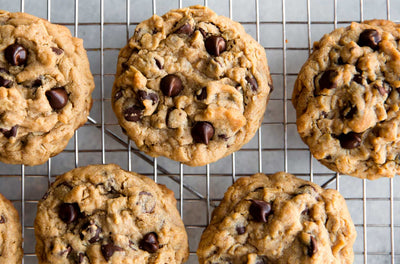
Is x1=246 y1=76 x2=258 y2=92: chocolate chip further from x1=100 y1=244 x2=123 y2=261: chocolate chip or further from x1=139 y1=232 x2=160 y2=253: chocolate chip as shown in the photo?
x1=100 y1=244 x2=123 y2=261: chocolate chip

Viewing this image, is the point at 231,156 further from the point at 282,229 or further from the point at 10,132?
the point at 10,132

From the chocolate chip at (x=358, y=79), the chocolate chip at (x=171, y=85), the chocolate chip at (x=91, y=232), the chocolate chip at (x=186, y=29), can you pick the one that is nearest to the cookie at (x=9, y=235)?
the chocolate chip at (x=91, y=232)

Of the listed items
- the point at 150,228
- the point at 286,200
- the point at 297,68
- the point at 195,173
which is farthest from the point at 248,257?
the point at 297,68

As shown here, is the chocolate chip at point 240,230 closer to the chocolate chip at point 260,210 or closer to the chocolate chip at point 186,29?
the chocolate chip at point 260,210

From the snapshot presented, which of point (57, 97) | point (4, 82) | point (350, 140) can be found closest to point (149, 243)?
point (57, 97)

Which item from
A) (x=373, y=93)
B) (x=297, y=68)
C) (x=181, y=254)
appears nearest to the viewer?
(x=373, y=93)

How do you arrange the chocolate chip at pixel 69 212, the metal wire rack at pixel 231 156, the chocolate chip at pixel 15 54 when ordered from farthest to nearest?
the metal wire rack at pixel 231 156, the chocolate chip at pixel 69 212, the chocolate chip at pixel 15 54

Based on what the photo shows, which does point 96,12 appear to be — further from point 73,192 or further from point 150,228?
point 150,228
